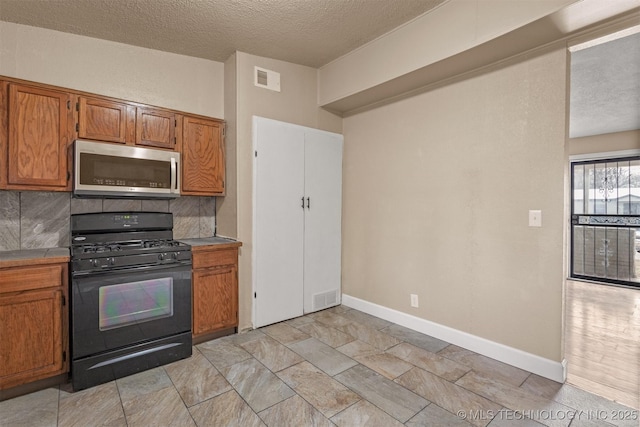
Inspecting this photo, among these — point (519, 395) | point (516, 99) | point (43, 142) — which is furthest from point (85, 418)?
point (516, 99)

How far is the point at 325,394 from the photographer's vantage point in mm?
2139

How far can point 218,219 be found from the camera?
3465 millimetres

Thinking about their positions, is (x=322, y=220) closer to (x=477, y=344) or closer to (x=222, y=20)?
(x=477, y=344)

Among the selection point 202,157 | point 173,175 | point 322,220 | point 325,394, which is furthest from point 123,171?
point 325,394

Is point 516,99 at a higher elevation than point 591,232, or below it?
higher

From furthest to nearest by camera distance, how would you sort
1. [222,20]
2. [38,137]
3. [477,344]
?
[477,344] < [222,20] < [38,137]

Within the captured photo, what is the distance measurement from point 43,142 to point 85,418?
1935 mm

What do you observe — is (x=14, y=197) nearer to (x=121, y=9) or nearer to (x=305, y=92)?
(x=121, y=9)

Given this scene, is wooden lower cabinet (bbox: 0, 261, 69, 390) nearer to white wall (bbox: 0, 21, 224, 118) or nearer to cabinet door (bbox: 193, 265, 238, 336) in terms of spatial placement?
cabinet door (bbox: 193, 265, 238, 336)

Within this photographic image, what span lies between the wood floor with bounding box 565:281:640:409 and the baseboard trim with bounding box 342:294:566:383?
16 cm

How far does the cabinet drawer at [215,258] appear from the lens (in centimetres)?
286

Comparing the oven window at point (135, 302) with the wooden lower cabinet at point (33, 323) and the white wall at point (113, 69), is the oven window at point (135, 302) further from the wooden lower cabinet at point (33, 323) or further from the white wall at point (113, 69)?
the white wall at point (113, 69)

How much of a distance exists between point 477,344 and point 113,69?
3.92 m

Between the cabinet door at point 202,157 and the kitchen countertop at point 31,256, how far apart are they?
1.06 metres
